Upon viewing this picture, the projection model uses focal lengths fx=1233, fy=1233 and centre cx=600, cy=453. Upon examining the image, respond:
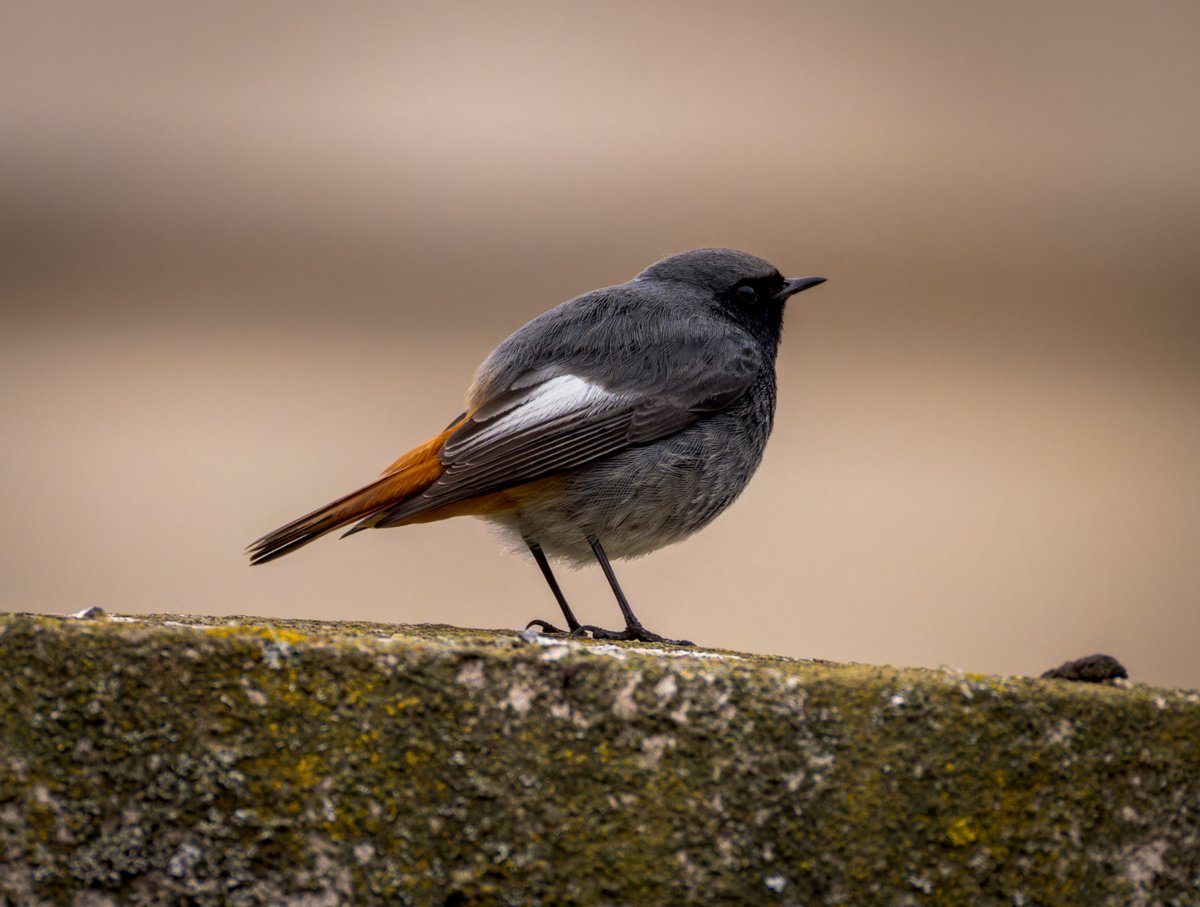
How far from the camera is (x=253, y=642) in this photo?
169cm

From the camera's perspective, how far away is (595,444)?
3.68 m

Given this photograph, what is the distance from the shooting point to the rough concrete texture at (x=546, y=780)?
64.0 inches

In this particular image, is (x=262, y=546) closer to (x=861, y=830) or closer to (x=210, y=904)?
(x=210, y=904)

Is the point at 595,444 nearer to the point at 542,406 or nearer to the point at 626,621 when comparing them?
the point at 542,406

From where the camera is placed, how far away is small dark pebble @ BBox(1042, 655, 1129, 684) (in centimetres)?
204

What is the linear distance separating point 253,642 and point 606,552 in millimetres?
2328

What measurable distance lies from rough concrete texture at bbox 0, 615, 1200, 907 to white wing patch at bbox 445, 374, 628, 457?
1.88 meters

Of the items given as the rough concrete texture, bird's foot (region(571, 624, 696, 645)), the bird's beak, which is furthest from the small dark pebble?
the bird's beak

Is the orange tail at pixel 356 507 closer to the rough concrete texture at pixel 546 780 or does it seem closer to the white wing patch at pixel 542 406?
the white wing patch at pixel 542 406

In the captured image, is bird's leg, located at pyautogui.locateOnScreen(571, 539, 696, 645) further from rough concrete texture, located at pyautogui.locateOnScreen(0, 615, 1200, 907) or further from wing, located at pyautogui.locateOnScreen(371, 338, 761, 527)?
rough concrete texture, located at pyautogui.locateOnScreen(0, 615, 1200, 907)

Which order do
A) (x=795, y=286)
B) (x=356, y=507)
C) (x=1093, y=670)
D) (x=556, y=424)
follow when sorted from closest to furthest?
(x=1093, y=670), (x=356, y=507), (x=556, y=424), (x=795, y=286)

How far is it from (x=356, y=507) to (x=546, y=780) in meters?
1.87

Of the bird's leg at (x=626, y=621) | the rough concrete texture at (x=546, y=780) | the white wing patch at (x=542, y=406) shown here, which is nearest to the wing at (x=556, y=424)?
the white wing patch at (x=542, y=406)

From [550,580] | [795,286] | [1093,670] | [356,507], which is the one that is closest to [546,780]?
[1093,670]
